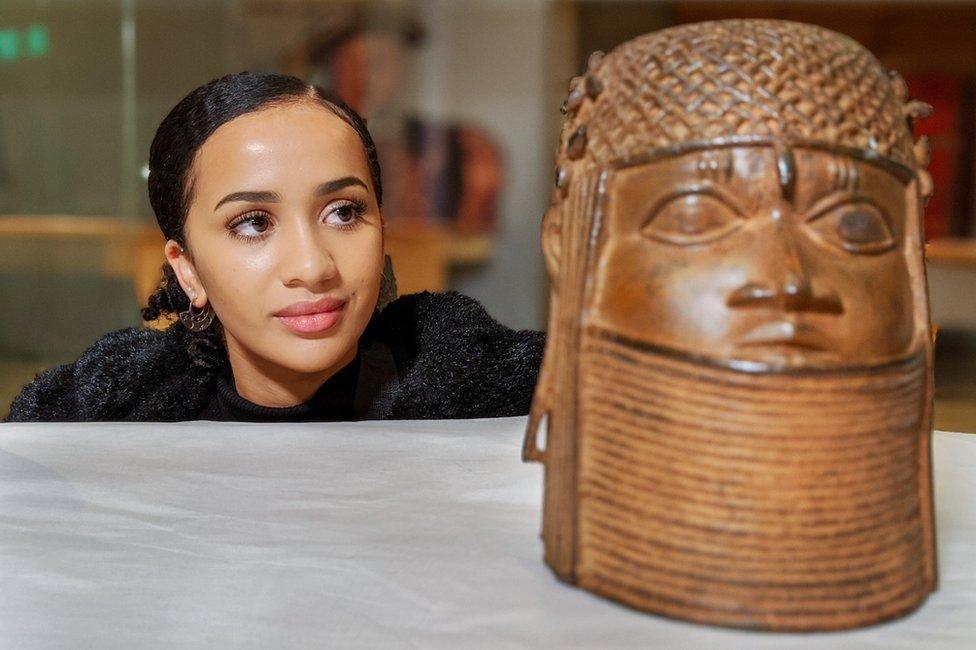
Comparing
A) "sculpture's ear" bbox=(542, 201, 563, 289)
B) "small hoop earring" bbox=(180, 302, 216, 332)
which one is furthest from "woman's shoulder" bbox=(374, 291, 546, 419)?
"sculpture's ear" bbox=(542, 201, 563, 289)

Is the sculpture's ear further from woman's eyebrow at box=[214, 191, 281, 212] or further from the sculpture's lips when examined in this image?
woman's eyebrow at box=[214, 191, 281, 212]

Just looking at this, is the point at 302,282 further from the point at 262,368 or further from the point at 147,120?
the point at 147,120

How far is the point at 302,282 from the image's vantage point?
1231 millimetres

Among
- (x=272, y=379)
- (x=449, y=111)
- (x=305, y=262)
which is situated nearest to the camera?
(x=305, y=262)

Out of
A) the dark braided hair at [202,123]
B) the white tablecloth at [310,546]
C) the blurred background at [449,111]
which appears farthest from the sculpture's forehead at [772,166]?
the blurred background at [449,111]

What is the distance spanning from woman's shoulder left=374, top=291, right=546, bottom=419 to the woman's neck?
104 millimetres

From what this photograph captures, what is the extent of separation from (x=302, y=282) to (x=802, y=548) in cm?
69

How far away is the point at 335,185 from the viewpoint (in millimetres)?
1263

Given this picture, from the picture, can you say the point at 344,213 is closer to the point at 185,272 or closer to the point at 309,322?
the point at 309,322

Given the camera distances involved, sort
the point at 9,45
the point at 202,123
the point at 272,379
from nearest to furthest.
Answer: the point at 202,123 < the point at 272,379 < the point at 9,45

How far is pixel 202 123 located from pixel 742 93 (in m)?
0.80

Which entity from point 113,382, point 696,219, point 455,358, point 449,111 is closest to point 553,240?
point 696,219

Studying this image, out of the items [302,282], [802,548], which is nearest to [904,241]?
[802,548]

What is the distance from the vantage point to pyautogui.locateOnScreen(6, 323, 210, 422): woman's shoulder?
1495mm
